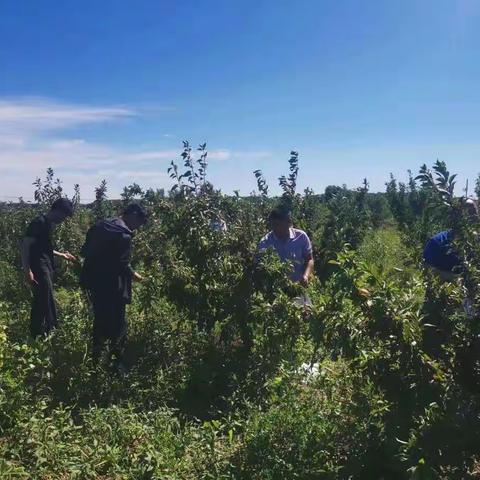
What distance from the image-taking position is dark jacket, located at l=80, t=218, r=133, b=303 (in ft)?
15.5

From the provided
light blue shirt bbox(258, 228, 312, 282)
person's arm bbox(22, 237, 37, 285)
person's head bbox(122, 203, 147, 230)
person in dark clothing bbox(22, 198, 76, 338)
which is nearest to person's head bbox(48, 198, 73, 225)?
person in dark clothing bbox(22, 198, 76, 338)

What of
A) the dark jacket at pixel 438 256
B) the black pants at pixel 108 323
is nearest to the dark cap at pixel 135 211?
the black pants at pixel 108 323

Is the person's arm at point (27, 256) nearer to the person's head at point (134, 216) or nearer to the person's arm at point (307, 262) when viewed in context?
the person's head at point (134, 216)

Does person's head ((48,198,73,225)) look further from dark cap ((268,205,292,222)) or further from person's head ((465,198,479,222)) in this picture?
person's head ((465,198,479,222))

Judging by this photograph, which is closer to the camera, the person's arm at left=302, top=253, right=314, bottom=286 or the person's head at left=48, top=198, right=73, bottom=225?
the person's arm at left=302, top=253, right=314, bottom=286

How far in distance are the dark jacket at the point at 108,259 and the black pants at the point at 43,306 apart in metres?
1.00

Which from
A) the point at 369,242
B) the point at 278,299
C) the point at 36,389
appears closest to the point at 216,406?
the point at 278,299

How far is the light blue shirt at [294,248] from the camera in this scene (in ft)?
16.8

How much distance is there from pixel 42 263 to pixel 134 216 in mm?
1448

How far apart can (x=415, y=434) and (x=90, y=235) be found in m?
3.27

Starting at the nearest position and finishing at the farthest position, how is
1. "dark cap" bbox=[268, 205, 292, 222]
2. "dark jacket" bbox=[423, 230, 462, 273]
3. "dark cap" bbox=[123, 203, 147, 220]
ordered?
1. "dark jacket" bbox=[423, 230, 462, 273]
2. "dark cap" bbox=[123, 203, 147, 220]
3. "dark cap" bbox=[268, 205, 292, 222]

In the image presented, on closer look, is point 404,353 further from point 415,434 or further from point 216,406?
point 216,406

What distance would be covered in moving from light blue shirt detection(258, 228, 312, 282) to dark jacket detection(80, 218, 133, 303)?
1.21 m

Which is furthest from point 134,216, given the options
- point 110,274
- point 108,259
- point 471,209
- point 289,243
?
point 471,209
